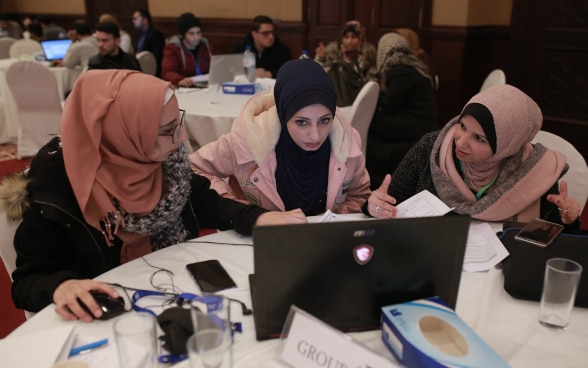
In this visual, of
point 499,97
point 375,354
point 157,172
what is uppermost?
point 499,97

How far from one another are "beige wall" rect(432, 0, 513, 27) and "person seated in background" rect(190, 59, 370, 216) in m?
3.63

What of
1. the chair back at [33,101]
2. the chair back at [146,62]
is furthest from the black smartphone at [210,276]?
the chair back at [146,62]

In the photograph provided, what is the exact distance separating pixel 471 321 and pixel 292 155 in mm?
996

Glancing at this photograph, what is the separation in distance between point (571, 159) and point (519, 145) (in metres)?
0.46

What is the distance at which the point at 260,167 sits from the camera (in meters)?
1.95

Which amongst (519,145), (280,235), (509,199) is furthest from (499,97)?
(280,235)

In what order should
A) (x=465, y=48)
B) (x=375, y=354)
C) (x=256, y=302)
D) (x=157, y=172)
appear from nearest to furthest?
(x=375, y=354), (x=256, y=302), (x=157, y=172), (x=465, y=48)

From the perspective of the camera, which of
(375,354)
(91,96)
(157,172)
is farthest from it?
(157,172)

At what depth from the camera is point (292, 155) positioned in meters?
2.00

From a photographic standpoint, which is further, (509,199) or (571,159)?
(571,159)

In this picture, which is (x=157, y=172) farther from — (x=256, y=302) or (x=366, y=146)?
(x=366, y=146)

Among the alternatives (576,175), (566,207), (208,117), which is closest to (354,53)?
(208,117)

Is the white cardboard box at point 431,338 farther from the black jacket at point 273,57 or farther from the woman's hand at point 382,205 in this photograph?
the black jacket at point 273,57

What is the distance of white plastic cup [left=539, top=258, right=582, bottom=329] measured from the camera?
46.5 inches
